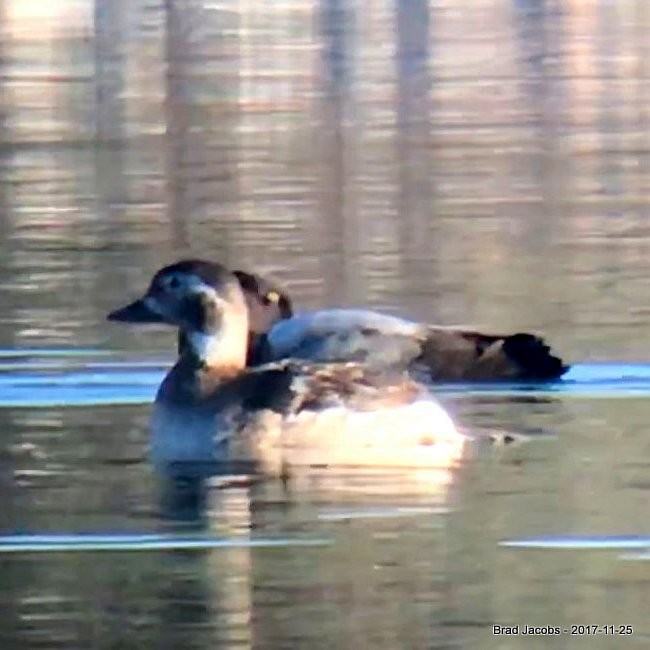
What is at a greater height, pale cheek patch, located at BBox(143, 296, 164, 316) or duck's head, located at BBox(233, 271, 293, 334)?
pale cheek patch, located at BBox(143, 296, 164, 316)

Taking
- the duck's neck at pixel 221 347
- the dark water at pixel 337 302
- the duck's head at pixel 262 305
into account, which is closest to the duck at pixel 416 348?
the dark water at pixel 337 302

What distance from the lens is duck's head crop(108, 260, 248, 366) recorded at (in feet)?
44.9

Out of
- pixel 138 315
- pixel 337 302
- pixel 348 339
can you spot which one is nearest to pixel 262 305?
pixel 348 339

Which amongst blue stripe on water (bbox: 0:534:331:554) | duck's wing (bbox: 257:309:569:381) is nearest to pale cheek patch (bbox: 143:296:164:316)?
duck's wing (bbox: 257:309:569:381)

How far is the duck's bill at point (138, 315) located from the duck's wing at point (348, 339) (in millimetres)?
1369

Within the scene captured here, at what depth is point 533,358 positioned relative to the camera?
15.0 m

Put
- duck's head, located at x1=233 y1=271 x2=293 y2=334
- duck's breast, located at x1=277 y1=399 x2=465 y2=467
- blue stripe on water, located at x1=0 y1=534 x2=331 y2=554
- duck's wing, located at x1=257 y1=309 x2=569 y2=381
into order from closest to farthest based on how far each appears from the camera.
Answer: blue stripe on water, located at x1=0 y1=534 x2=331 y2=554 < duck's breast, located at x1=277 y1=399 x2=465 y2=467 < duck's wing, located at x1=257 y1=309 x2=569 y2=381 < duck's head, located at x1=233 y1=271 x2=293 y2=334

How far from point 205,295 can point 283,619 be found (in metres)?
3.92

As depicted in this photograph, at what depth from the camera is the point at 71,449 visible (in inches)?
525

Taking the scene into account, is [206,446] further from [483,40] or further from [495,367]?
[483,40]

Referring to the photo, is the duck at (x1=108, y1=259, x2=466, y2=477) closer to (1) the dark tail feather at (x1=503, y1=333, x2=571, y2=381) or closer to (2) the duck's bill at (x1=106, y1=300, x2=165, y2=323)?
(2) the duck's bill at (x1=106, y1=300, x2=165, y2=323)

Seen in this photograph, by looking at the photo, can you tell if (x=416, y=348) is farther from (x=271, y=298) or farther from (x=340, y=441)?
(x=340, y=441)

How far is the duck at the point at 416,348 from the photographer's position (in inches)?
593

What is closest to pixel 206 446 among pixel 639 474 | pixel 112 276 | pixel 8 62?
pixel 639 474
